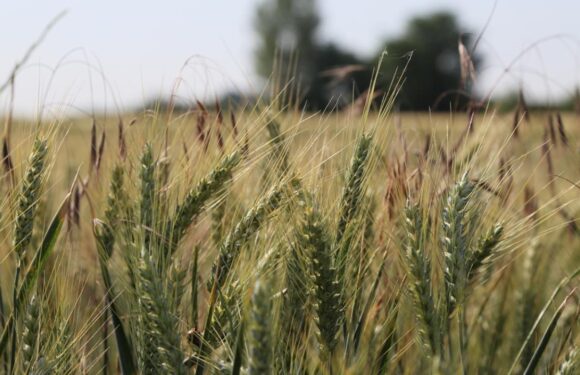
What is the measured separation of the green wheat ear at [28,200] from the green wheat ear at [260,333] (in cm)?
70

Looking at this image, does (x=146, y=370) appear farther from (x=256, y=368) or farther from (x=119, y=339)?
(x=256, y=368)

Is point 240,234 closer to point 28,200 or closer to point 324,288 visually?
point 324,288

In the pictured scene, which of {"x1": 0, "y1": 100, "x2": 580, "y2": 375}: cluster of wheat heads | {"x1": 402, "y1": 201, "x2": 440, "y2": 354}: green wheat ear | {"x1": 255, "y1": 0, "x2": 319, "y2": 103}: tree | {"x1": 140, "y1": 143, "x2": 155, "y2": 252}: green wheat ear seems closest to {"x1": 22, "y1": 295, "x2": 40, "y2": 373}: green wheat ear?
{"x1": 0, "y1": 100, "x2": 580, "y2": 375}: cluster of wheat heads

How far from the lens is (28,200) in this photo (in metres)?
1.78

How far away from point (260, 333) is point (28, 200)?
77 centimetres

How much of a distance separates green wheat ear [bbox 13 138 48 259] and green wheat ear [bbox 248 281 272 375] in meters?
0.70

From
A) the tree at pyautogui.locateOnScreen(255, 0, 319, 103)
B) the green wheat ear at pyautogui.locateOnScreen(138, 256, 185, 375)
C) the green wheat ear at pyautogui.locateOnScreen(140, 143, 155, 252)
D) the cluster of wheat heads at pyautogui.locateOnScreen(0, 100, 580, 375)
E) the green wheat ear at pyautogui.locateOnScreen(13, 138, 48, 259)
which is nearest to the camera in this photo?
the green wheat ear at pyautogui.locateOnScreen(138, 256, 185, 375)

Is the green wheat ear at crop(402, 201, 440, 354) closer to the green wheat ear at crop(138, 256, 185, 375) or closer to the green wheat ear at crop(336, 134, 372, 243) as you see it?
the green wheat ear at crop(336, 134, 372, 243)

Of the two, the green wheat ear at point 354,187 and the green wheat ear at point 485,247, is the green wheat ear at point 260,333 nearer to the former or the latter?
the green wheat ear at point 354,187

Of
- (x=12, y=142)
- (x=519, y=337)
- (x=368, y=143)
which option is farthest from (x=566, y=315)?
(x=12, y=142)

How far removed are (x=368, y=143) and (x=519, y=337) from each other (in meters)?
0.94

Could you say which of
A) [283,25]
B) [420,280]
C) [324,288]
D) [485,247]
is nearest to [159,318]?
[324,288]

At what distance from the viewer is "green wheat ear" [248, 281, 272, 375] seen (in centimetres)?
118

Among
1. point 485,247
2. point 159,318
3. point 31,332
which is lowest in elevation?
point 31,332
